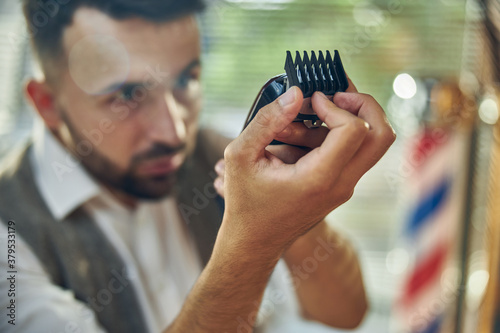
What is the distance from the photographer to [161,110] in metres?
0.70

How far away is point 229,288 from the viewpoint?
0.39 m

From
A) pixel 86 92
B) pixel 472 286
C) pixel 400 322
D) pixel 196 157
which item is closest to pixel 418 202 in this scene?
pixel 472 286

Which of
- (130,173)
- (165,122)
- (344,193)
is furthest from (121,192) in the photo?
(344,193)

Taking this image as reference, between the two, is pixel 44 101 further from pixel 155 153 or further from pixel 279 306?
pixel 279 306

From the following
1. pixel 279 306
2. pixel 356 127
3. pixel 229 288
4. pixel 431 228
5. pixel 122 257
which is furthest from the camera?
pixel 431 228

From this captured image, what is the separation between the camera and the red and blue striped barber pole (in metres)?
1.13

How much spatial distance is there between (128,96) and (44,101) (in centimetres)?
13

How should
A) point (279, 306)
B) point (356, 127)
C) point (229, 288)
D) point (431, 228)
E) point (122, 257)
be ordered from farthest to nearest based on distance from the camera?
point (431, 228)
point (279, 306)
point (122, 257)
point (229, 288)
point (356, 127)

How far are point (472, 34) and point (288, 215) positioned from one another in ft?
4.10

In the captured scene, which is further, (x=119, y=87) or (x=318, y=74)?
(x=119, y=87)

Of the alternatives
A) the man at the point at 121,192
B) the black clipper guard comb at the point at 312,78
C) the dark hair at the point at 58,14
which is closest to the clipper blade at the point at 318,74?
the black clipper guard comb at the point at 312,78

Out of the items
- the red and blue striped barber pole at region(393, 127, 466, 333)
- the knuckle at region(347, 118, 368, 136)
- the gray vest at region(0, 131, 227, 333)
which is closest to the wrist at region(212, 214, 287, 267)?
the knuckle at region(347, 118, 368, 136)

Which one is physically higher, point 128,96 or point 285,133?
point 285,133

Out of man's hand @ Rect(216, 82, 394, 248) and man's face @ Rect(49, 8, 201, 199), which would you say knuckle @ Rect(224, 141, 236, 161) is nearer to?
man's hand @ Rect(216, 82, 394, 248)
